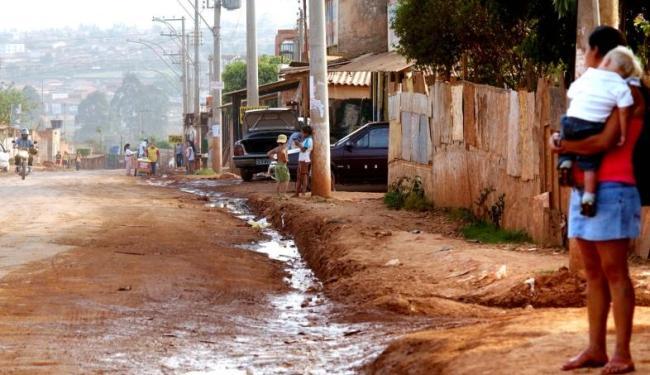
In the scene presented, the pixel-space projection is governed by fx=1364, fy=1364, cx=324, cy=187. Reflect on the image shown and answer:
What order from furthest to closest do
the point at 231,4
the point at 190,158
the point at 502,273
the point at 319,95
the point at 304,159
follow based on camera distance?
the point at 231,4, the point at 190,158, the point at 304,159, the point at 319,95, the point at 502,273

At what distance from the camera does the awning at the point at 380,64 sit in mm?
33156

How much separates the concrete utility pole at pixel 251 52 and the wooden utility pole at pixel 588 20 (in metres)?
30.6

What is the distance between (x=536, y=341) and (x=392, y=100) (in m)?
17.5

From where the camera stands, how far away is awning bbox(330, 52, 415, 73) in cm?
3316

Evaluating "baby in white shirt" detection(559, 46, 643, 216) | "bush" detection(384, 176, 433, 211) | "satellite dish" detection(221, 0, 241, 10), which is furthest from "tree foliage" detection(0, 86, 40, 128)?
"baby in white shirt" detection(559, 46, 643, 216)

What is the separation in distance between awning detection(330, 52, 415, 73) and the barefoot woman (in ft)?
78.3

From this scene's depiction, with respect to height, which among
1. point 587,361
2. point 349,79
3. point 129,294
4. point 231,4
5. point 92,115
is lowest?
point 129,294

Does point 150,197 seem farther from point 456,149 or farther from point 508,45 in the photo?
point 456,149

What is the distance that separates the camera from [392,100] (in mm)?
25797

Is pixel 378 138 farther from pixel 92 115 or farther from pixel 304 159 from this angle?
pixel 92 115

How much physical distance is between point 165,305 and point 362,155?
55.5 feet

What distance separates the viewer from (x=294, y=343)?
1049 centimetres

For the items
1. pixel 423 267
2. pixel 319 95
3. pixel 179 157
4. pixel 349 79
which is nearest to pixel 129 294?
pixel 423 267

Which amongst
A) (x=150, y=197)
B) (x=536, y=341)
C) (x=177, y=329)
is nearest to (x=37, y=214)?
(x=150, y=197)
